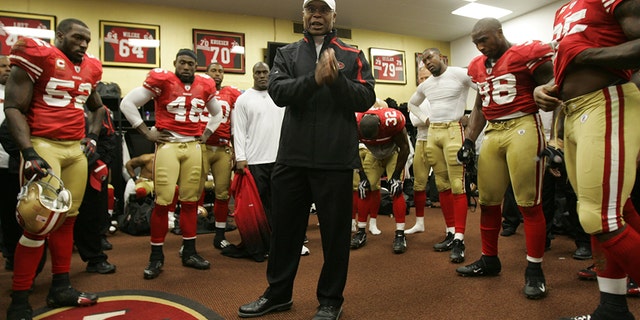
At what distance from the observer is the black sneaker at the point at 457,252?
3.23m

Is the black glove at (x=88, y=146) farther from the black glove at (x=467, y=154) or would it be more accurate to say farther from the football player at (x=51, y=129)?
the black glove at (x=467, y=154)

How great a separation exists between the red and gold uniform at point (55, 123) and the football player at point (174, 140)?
63cm

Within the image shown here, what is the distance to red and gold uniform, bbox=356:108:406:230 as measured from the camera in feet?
11.9

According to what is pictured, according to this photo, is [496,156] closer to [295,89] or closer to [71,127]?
Answer: [295,89]

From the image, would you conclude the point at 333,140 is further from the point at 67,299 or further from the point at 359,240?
the point at 359,240

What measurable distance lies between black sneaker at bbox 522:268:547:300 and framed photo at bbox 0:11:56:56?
25.5ft

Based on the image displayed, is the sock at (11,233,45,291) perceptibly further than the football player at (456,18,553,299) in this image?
No

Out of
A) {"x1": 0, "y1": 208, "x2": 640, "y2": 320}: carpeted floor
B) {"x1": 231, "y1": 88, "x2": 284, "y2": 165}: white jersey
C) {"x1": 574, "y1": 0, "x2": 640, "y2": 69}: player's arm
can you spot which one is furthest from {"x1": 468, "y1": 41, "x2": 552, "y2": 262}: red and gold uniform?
{"x1": 231, "y1": 88, "x2": 284, "y2": 165}: white jersey

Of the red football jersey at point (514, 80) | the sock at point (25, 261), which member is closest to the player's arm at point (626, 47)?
the red football jersey at point (514, 80)

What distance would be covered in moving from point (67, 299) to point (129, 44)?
6.08m

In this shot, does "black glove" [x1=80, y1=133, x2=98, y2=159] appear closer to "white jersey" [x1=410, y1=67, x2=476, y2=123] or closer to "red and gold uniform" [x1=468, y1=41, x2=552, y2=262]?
"red and gold uniform" [x1=468, y1=41, x2=552, y2=262]

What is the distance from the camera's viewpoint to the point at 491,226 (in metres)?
2.76

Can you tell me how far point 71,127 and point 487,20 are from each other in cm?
274

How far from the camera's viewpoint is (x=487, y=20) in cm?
269
